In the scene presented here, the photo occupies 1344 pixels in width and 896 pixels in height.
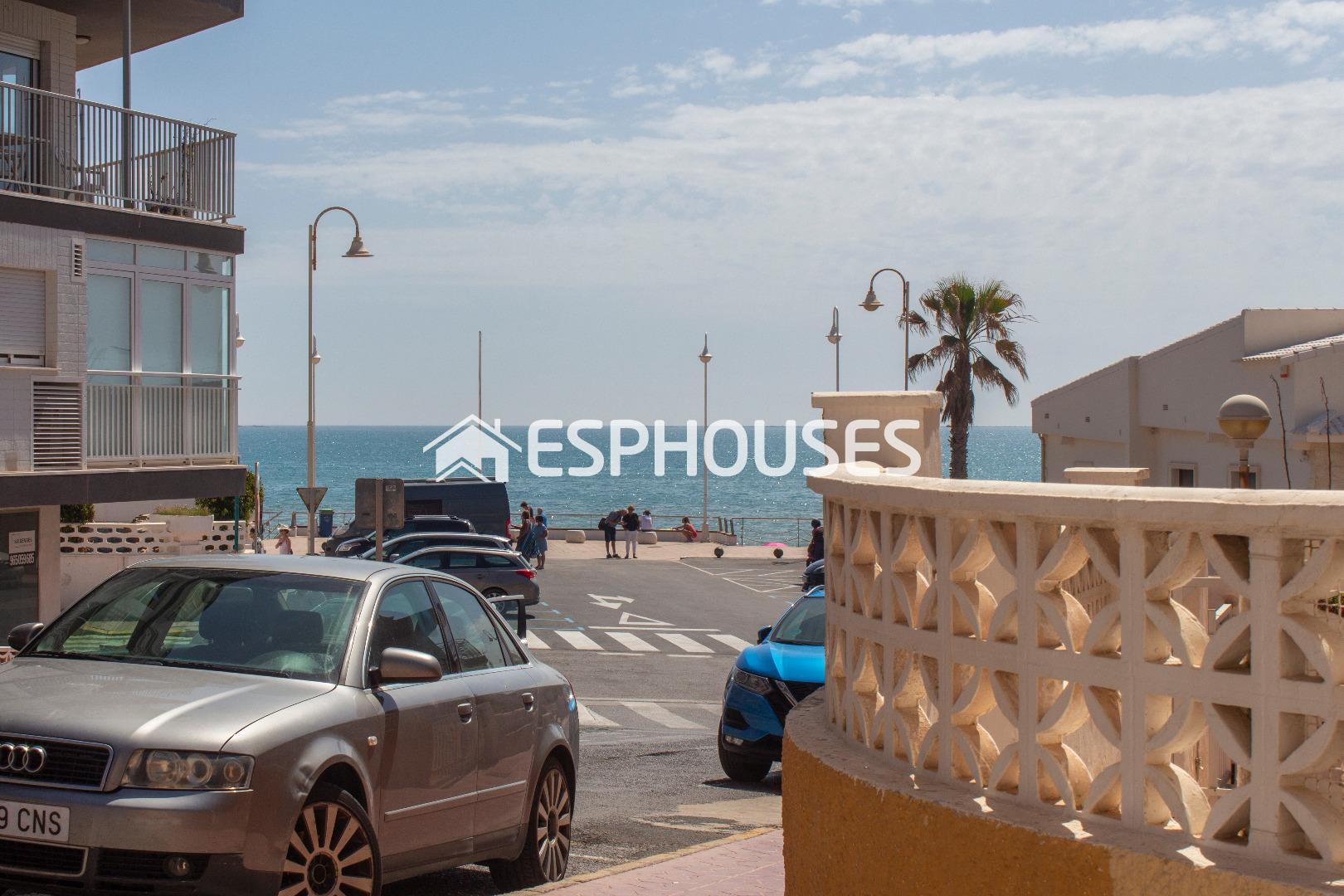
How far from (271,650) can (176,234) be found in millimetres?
17379

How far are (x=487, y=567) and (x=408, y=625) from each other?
21.2m

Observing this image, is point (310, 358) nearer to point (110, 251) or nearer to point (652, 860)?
point (110, 251)

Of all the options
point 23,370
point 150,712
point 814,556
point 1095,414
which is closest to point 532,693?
point 150,712

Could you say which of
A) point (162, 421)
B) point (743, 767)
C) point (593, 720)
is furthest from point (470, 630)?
point (162, 421)

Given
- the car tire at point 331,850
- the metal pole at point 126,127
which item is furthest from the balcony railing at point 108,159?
the car tire at point 331,850

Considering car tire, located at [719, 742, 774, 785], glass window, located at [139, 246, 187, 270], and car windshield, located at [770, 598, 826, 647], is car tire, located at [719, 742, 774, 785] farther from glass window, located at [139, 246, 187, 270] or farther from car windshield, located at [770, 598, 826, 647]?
glass window, located at [139, 246, 187, 270]

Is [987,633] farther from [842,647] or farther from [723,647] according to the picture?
[723,647]

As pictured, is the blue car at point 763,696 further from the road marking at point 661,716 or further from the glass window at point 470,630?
the glass window at point 470,630

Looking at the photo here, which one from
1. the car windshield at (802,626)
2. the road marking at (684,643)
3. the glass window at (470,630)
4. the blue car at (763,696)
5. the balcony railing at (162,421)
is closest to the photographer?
the glass window at (470,630)

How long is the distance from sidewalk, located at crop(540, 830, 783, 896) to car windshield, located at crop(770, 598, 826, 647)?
4.52m

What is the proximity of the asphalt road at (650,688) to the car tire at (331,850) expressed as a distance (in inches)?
69.9

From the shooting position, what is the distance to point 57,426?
21344mm

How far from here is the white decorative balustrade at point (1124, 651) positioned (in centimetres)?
369

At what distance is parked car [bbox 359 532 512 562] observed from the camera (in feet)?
96.7
